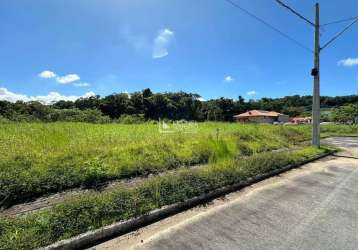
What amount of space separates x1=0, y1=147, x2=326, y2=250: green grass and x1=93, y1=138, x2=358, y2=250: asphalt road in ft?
1.14

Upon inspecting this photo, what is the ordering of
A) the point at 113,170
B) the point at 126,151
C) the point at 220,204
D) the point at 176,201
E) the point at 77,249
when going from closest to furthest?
the point at 77,249 → the point at 176,201 → the point at 220,204 → the point at 113,170 → the point at 126,151

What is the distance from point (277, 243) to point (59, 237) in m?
2.66

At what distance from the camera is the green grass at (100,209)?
2.64 metres

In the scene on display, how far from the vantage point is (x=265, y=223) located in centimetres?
340

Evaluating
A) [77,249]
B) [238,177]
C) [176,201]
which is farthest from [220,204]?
[77,249]

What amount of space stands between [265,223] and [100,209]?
2450 mm

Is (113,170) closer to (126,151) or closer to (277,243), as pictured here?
(126,151)

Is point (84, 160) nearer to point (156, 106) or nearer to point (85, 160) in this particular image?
point (85, 160)

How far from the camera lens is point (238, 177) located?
535 centimetres

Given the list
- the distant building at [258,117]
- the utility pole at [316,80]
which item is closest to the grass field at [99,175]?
the utility pole at [316,80]

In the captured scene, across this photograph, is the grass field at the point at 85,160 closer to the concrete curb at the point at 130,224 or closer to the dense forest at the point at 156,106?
the concrete curb at the point at 130,224

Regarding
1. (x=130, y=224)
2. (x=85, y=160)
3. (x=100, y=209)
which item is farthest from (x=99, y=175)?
(x=130, y=224)

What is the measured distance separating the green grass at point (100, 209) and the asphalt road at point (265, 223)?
0.35 metres

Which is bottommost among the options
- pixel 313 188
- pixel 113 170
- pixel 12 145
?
pixel 313 188
